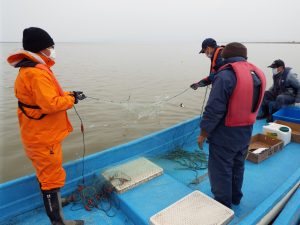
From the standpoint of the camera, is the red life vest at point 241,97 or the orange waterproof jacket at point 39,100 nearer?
the orange waterproof jacket at point 39,100


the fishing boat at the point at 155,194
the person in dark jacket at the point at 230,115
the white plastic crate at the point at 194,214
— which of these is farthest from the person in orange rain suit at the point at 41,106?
the person in dark jacket at the point at 230,115

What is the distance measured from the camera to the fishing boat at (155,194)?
243cm

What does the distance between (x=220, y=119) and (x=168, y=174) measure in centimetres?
150

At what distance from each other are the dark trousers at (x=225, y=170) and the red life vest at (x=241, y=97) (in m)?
0.30

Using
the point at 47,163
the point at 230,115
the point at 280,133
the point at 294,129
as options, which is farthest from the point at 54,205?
the point at 294,129

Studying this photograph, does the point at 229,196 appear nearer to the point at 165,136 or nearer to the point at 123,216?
the point at 123,216

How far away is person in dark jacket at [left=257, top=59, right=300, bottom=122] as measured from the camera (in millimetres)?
5605

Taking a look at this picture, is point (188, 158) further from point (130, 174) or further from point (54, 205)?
point (54, 205)

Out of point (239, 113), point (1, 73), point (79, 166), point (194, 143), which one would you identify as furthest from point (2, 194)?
point (1, 73)

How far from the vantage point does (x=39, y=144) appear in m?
2.19

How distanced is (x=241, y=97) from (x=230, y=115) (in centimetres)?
19

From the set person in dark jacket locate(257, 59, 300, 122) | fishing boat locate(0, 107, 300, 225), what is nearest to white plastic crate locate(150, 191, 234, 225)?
fishing boat locate(0, 107, 300, 225)

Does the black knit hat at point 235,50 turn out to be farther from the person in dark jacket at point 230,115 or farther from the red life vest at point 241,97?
the red life vest at point 241,97

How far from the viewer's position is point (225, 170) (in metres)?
2.54
